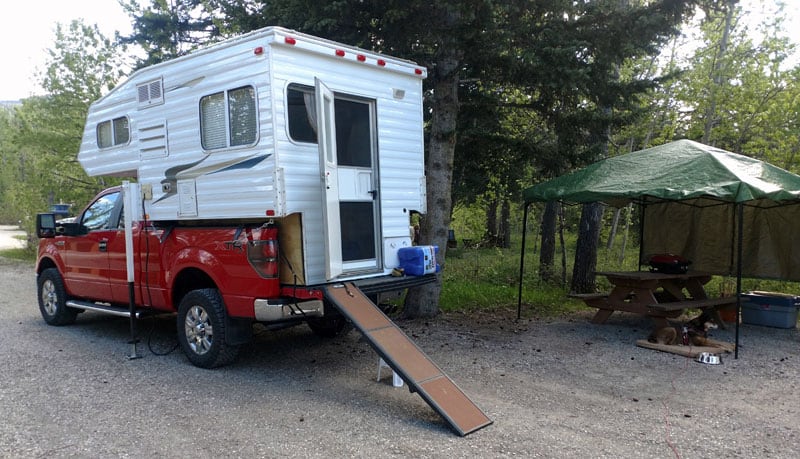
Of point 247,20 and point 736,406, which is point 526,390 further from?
point 247,20

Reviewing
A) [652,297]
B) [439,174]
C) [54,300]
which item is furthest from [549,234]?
[54,300]

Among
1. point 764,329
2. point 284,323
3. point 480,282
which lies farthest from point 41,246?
point 764,329

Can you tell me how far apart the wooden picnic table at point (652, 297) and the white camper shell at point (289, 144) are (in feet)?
10.2

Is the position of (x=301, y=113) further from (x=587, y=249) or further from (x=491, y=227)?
(x=491, y=227)

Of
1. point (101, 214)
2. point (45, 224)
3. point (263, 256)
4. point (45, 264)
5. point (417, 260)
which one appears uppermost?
point (101, 214)

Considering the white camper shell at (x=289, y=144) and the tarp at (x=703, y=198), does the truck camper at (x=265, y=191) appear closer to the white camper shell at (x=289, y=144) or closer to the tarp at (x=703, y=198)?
the white camper shell at (x=289, y=144)

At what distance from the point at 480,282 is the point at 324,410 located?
7732 millimetres

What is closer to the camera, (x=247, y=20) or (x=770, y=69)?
(x=247, y=20)

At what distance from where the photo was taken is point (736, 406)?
4797mm

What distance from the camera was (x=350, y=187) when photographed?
5.84m

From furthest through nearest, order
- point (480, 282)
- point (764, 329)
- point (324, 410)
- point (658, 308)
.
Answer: point (480, 282), point (764, 329), point (658, 308), point (324, 410)

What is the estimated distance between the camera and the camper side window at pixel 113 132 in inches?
263

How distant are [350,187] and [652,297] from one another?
417cm

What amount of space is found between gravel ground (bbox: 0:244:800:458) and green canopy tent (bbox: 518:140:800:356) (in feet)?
4.11
